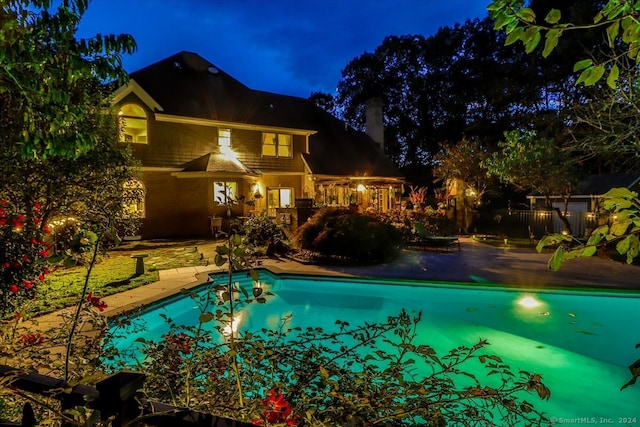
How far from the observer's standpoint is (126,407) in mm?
1444

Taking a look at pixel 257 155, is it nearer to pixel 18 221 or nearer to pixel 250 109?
pixel 250 109

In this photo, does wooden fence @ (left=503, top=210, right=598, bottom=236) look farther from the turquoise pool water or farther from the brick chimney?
the turquoise pool water

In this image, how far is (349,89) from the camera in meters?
40.3

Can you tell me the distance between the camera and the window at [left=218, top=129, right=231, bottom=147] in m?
19.0

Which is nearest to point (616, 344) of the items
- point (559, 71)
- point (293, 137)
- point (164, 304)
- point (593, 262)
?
point (593, 262)

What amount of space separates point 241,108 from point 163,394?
19375 mm

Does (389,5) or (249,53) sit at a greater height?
(249,53)

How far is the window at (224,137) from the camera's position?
62.4 feet

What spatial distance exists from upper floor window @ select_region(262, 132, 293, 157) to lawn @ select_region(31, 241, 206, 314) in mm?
8296

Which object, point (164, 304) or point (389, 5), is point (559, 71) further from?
point (389, 5)

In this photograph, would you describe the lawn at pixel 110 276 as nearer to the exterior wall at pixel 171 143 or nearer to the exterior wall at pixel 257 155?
the exterior wall at pixel 171 143

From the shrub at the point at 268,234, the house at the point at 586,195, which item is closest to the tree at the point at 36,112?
the shrub at the point at 268,234

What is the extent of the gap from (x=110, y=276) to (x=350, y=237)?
678 cm

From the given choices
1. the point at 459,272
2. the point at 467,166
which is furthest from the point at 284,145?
the point at 459,272
